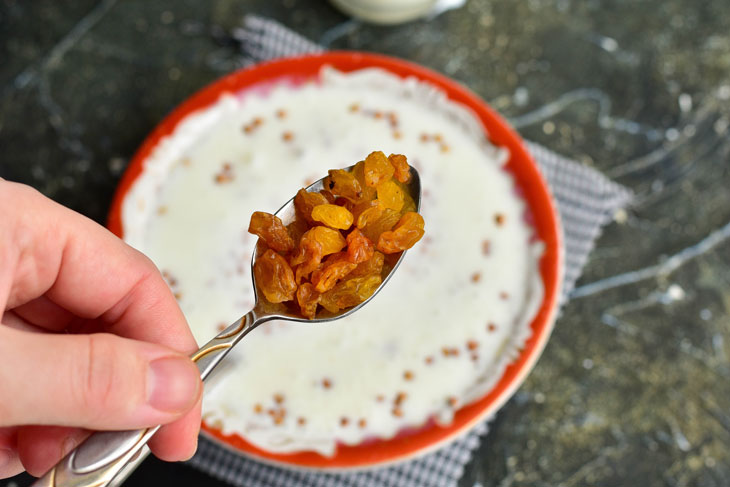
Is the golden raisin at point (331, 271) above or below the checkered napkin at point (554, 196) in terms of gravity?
above

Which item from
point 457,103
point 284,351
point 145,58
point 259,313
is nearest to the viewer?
point 259,313

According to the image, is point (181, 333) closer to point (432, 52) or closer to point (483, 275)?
→ point (483, 275)

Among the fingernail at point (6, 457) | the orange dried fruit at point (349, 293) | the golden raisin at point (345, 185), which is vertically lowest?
the fingernail at point (6, 457)

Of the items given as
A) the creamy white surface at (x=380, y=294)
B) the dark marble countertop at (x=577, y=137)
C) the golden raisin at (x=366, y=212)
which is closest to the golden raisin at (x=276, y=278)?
the golden raisin at (x=366, y=212)

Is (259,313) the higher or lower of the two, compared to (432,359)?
higher

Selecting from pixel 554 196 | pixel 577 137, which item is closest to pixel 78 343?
pixel 554 196

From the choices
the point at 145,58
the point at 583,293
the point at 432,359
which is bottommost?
the point at 583,293

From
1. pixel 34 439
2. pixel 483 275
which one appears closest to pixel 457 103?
pixel 483 275

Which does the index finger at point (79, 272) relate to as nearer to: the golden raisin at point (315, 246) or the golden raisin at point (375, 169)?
the golden raisin at point (315, 246)
